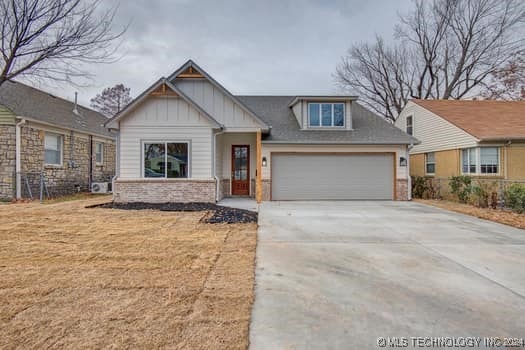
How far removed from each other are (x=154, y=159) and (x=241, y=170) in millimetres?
4369

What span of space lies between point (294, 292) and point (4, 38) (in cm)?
1409

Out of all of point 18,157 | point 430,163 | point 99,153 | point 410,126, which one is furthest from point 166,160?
point 410,126

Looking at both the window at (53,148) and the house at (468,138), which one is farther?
the window at (53,148)

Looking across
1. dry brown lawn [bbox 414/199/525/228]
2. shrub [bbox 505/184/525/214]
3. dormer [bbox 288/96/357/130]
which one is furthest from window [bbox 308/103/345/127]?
shrub [bbox 505/184/525/214]

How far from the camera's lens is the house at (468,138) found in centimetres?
1300

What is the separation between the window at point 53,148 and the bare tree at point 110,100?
24.2m

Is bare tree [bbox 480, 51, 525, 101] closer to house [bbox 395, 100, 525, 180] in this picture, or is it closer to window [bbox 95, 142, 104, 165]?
house [bbox 395, 100, 525, 180]

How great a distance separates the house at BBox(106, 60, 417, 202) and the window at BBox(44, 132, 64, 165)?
5058 millimetres

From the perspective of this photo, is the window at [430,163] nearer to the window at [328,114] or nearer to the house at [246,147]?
the house at [246,147]

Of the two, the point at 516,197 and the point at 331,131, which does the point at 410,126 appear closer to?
the point at 331,131

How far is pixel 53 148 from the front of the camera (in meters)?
14.2

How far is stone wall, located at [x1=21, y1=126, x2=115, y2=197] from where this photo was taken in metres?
12.6

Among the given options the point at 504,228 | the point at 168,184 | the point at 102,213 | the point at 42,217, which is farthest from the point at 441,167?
the point at 42,217

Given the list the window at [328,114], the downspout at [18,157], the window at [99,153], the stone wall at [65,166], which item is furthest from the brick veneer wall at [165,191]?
the window at [99,153]
